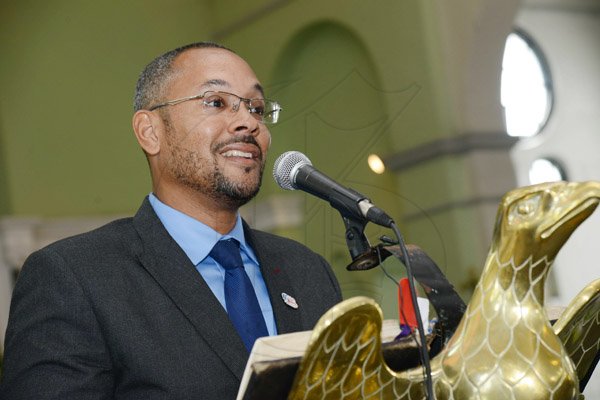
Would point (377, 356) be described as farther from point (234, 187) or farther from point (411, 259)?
point (234, 187)

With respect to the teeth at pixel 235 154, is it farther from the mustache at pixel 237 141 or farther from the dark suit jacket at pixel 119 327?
the dark suit jacket at pixel 119 327

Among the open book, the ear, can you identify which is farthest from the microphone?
the ear

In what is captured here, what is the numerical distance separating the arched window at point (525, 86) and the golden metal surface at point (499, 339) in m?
10.3

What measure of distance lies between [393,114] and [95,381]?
26.6 inches

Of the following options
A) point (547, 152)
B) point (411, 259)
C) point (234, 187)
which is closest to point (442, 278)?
point (411, 259)

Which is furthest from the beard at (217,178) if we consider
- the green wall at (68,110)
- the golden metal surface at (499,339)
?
the green wall at (68,110)

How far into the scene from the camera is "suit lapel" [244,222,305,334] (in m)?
1.78

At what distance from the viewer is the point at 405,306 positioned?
1.33m

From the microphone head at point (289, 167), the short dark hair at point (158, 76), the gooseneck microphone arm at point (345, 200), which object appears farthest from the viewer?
the short dark hair at point (158, 76)

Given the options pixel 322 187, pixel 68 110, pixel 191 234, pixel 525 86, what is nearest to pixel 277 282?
pixel 191 234

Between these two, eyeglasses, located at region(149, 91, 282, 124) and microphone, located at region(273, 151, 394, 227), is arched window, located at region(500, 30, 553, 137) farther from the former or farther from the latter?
microphone, located at region(273, 151, 394, 227)

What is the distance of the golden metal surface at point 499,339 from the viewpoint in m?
1.09

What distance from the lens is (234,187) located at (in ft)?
5.87

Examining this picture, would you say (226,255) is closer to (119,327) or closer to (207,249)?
(207,249)
